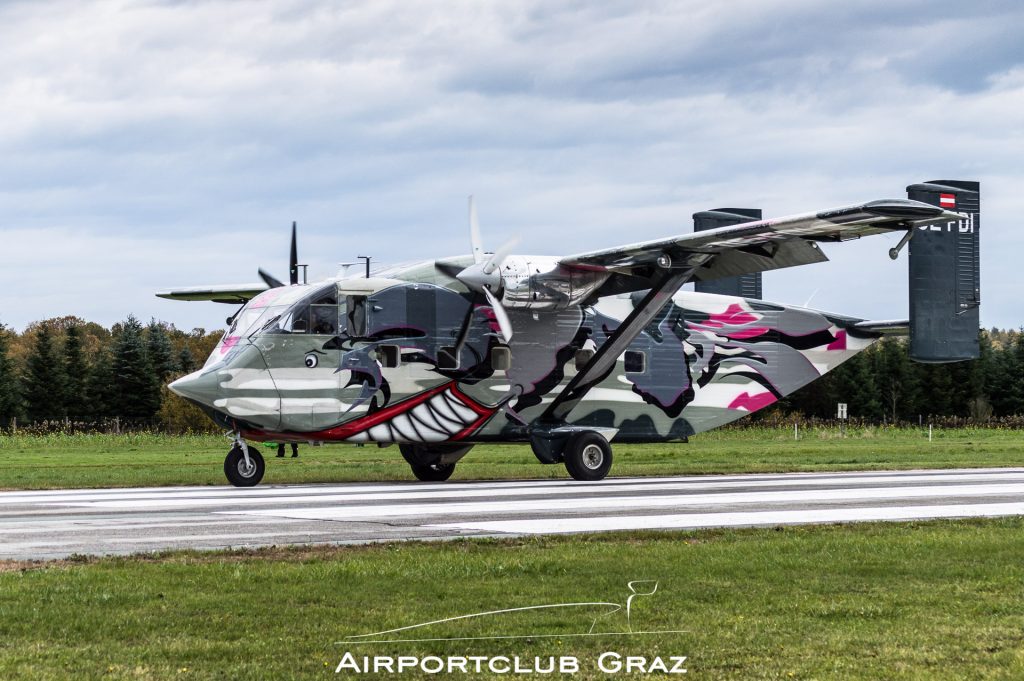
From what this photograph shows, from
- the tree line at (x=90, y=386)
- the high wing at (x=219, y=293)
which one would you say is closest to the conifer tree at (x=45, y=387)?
the tree line at (x=90, y=386)

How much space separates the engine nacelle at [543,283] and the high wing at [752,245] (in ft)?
0.90

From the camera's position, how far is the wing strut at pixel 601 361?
24.3m

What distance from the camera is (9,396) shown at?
69.1m

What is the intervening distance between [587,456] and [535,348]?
2522mm

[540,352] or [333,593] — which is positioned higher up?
[540,352]

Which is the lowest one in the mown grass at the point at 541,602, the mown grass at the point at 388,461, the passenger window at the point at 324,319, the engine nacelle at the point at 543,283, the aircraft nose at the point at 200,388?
the mown grass at the point at 388,461

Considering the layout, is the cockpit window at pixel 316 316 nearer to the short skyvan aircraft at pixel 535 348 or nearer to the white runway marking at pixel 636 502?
the short skyvan aircraft at pixel 535 348

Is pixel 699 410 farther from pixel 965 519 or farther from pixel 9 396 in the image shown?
pixel 9 396

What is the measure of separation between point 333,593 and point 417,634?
1697 millimetres

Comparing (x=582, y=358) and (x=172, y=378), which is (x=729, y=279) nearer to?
(x=582, y=358)

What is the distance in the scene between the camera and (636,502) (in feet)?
59.2

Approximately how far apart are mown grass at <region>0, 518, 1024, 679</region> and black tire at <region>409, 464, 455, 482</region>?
41.7 feet

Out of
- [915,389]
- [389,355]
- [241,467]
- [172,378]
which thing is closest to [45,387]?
[172,378]

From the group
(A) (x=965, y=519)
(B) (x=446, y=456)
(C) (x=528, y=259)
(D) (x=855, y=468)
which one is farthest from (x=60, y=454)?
(A) (x=965, y=519)
